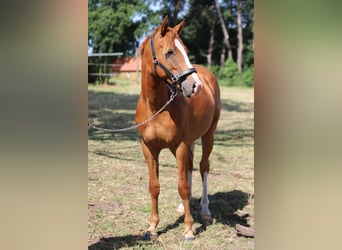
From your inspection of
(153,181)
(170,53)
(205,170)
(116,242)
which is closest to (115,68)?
(205,170)

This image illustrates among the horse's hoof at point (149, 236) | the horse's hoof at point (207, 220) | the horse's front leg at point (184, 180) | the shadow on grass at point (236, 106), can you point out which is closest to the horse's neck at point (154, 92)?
the horse's front leg at point (184, 180)

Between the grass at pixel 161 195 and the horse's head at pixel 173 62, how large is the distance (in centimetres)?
133

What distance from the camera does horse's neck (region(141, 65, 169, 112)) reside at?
3.14 meters

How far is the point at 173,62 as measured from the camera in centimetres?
290

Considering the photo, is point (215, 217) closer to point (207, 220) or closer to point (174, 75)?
point (207, 220)

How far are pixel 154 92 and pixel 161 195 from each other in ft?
6.23

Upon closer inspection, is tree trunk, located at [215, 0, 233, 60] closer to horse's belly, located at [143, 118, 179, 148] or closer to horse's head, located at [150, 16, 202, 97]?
horse's belly, located at [143, 118, 179, 148]

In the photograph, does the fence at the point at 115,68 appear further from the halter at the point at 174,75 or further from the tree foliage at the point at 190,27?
the halter at the point at 174,75

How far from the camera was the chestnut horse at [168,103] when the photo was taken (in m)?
2.89

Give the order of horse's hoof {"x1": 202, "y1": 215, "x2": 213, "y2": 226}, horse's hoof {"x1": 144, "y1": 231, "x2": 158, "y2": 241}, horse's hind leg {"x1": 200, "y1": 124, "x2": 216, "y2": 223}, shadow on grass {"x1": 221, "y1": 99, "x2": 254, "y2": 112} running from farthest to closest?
shadow on grass {"x1": 221, "y1": 99, "x2": 254, "y2": 112} → horse's hind leg {"x1": 200, "y1": 124, "x2": 216, "y2": 223} → horse's hoof {"x1": 202, "y1": 215, "x2": 213, "y2": 226} → horse's hoof {"x1": 144, "y1": 231, "x2": 158, "y2": 241}

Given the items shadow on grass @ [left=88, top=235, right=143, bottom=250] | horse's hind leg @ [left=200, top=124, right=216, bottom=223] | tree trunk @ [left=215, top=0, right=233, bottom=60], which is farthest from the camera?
tree trunk @ [left=215, top=0, right=233, bottom=60]

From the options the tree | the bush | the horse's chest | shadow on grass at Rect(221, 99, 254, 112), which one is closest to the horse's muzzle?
the horse's chest
